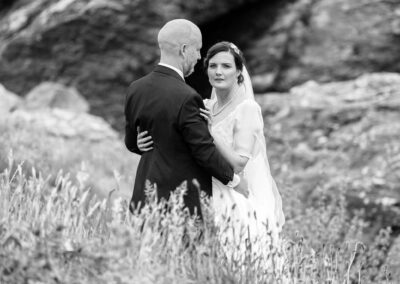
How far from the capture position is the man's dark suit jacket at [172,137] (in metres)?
4.84

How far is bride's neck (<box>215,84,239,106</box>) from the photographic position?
558 cm

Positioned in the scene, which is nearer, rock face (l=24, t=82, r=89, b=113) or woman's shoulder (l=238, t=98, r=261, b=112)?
woman's shoulder (l=238, t=98, r=261, b=112)

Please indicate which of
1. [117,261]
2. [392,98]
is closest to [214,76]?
[117,261]

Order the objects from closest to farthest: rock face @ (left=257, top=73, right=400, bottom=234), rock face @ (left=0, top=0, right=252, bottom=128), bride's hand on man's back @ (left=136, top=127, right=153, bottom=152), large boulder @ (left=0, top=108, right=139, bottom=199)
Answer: bride's hand on man's back @ (left=136, top=127, right=153, bottom=152), large boulder @ (left=0, top=108, right=139, bottom=199), rock face @ (left=257, top=73, right=400, bottom=234), rock face @ (left=0, top=0, right=252, bottom=128)

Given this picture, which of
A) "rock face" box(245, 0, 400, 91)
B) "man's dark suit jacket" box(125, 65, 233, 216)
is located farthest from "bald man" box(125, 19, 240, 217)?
"rock face" box(245, 0, 400, 91)

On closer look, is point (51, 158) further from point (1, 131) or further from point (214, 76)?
point (214, 76)

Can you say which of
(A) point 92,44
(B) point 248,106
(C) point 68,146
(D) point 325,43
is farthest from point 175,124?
(D) point 325,43

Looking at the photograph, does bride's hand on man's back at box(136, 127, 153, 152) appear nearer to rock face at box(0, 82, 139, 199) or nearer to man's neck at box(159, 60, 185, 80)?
man's neck at box(159, 60, 185, 80)

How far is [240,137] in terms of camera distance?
211 inches

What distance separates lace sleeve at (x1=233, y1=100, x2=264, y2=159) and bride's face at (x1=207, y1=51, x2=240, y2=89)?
0.57ft

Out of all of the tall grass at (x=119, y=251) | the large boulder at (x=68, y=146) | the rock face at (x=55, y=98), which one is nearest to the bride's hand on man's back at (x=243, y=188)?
the tall grass at (x=119, y=251)

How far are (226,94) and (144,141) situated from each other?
0.81m

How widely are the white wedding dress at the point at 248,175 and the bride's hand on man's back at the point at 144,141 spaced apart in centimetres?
38

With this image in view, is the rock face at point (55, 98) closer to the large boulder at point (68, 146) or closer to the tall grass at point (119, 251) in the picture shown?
the large boulder at point (68, 146)
